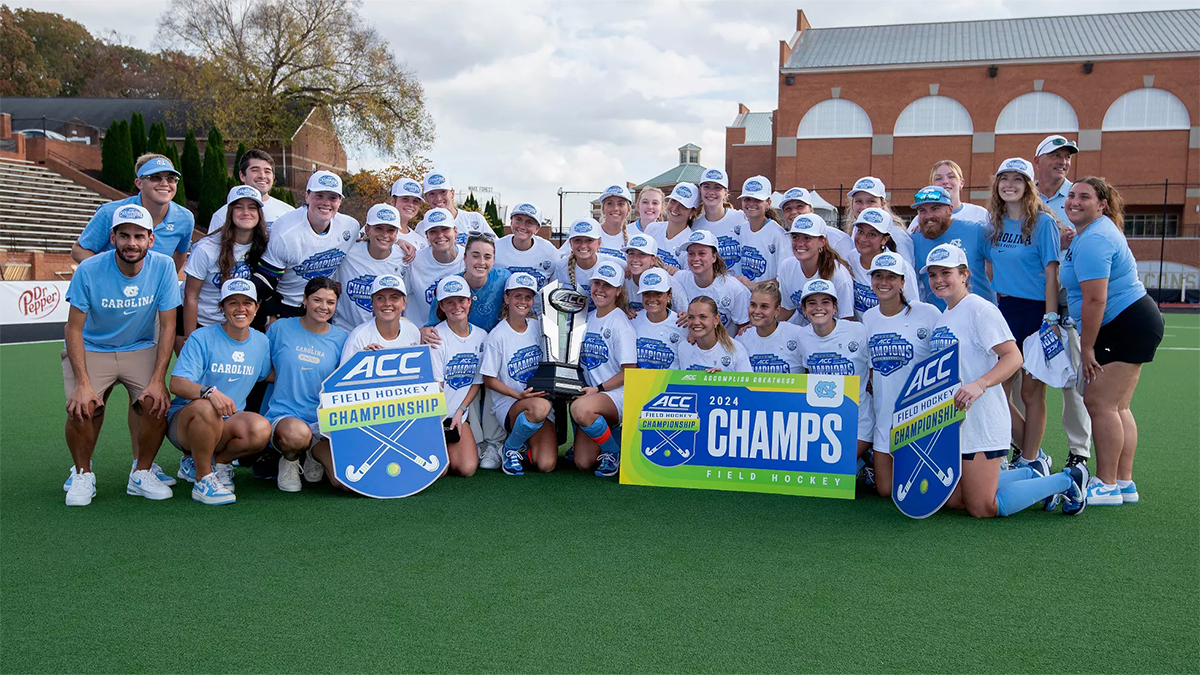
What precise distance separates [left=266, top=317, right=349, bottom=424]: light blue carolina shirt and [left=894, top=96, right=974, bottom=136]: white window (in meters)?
39.1

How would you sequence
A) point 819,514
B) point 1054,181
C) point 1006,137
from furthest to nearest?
point 1006,137 < point 1054,181 < point 819,514

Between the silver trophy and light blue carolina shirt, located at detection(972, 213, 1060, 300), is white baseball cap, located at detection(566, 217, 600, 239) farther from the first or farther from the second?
light blue carolina shirt, located at detection(972, 213, 1060, 300)

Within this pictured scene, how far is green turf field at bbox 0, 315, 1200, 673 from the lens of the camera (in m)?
3.11

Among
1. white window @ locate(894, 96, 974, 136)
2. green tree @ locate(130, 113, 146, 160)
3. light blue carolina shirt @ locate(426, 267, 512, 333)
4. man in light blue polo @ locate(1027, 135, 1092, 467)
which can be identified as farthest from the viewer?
white window @ locate(894, 96, 974, 136)

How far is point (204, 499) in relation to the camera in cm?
515

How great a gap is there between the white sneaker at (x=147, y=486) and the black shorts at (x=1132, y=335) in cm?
563

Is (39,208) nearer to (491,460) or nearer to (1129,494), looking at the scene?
(491,460)

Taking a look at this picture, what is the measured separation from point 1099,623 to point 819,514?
1770 mm

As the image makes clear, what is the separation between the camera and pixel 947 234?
5941mm

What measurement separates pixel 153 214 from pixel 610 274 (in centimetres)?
309

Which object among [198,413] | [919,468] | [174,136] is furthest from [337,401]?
[174,136]

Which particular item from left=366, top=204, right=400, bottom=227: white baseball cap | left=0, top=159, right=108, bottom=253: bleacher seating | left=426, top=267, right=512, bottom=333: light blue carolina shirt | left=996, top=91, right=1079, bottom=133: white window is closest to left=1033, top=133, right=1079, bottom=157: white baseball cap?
left=426, top=267, right=512, bottom=333: light blue carolina shirt

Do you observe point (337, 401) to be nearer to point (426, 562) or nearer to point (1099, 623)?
point (426, 562)

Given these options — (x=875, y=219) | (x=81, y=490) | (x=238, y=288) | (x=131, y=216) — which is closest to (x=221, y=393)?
(x=238, y=288)
